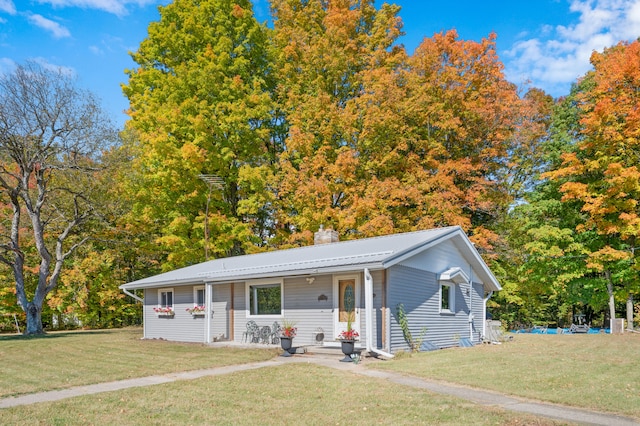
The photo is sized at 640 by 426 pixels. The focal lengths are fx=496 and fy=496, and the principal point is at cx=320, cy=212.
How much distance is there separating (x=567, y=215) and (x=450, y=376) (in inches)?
727

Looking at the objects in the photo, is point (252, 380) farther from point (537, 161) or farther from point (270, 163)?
point (537, 161)

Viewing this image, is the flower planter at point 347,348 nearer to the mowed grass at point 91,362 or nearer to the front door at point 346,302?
the front door at point 346,302

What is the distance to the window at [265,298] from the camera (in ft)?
52.1

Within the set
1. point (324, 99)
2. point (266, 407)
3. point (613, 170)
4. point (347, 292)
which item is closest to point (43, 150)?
point (324, 99)

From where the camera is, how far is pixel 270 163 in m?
27.5

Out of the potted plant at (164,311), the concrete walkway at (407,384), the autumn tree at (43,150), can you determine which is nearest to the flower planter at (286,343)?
the concrete walkway at (407,384)

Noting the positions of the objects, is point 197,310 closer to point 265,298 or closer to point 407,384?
point 265,298

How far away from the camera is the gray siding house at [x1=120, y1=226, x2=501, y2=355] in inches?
531

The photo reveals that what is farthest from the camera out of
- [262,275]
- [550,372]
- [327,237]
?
[327,237]

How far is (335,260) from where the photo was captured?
46.6ft

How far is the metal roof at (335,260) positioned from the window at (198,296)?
0.58 m

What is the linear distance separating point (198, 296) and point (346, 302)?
23.6ft

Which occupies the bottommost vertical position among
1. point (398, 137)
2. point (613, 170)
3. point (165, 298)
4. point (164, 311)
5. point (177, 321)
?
point (177, 321)

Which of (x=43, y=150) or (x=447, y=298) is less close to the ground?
(x=43, y=150)
